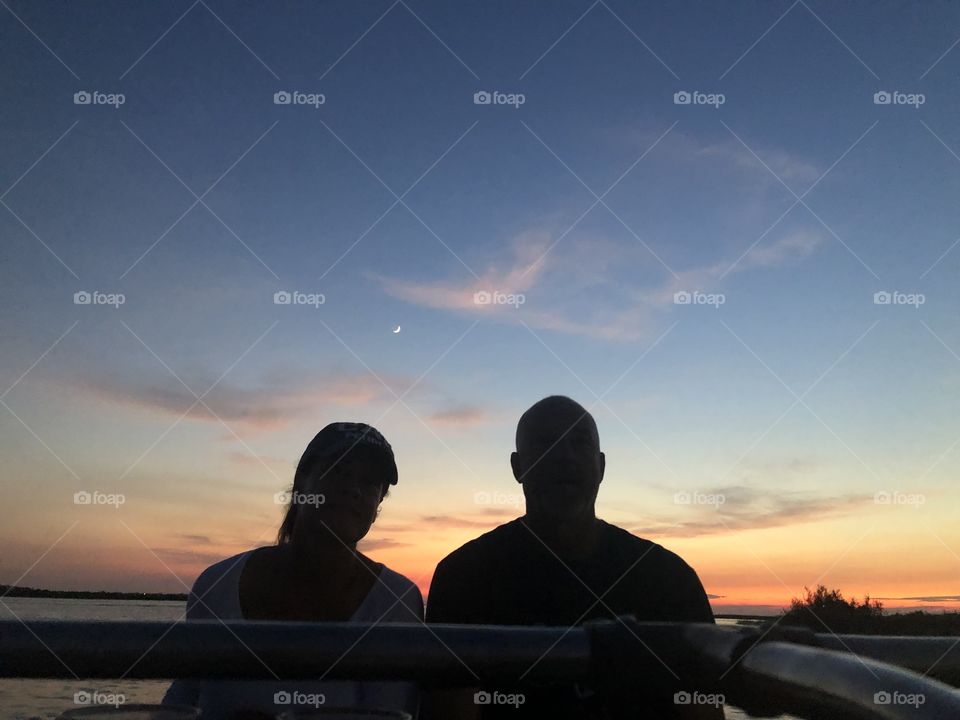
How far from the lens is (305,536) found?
Answer: 13.6 ft

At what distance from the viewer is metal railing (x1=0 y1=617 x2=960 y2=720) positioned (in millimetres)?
1194

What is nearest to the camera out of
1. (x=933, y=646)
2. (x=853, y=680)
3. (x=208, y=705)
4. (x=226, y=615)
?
(x=853, y=680)

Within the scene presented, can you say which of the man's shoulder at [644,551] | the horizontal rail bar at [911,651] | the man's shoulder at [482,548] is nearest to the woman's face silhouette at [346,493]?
the man's shoulder at [482,548]

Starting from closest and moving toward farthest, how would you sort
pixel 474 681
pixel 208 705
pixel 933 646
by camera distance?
pixel 474 681
pixel 933 646
pixel 208 705

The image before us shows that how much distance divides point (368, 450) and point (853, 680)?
3328mm

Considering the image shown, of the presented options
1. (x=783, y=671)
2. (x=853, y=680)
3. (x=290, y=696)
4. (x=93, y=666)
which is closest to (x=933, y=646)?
(x=783, y=671)

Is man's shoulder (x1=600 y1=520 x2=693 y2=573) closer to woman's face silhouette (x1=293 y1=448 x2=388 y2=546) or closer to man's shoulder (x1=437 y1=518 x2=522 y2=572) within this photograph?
man's shoulder (x1=437 y1=518 x2=522 y2=572)

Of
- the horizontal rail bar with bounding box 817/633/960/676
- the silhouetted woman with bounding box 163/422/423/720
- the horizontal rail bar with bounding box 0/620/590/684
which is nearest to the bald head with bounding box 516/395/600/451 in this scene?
the silhouetted woman with bounding box 163/422/423/720

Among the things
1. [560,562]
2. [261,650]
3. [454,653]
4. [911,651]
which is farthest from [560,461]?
[261,650]

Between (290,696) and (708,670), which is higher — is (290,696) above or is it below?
below

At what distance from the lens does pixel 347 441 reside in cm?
398

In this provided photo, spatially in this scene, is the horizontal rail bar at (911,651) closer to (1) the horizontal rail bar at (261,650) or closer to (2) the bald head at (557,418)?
(1) the horizontal rail bar at (261,650)

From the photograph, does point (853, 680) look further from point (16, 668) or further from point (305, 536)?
point (305, 536)

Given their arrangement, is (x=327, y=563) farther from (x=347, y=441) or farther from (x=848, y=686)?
(x=848, y=686)
